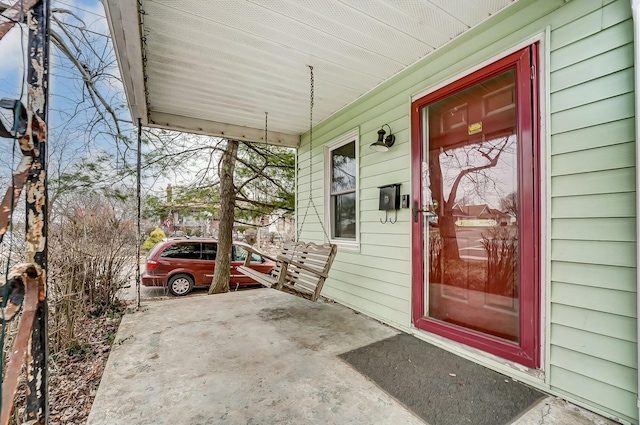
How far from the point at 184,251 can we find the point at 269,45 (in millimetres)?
4908

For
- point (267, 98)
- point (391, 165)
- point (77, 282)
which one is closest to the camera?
point (77, 282)

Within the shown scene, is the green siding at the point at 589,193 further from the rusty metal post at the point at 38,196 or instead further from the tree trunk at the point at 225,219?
the tree trunk at the point at 225,219

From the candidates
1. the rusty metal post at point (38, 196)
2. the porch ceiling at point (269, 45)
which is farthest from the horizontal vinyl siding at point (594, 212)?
the rusty metal post at point (38, 196)

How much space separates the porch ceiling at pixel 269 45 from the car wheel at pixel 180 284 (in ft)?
11.3

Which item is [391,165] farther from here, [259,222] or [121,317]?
[259,222]

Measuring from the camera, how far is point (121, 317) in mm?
3531

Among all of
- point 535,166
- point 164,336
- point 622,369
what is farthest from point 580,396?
point 164,336

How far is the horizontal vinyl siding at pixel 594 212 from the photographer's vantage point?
1.69 m

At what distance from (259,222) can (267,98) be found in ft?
14.6

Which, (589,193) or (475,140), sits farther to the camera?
(475,140)

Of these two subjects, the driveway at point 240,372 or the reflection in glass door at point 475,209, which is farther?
the reflection in glass door at point 475,209

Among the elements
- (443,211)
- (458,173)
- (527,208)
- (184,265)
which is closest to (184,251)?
(184,265)

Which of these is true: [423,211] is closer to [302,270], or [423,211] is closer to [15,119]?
[302,270]

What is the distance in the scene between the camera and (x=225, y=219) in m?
6.28
